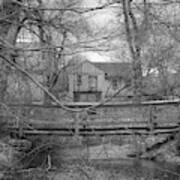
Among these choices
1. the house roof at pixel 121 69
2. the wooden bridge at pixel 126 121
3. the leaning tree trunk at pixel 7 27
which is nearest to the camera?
the leaning tree trunk at pixel 7 27

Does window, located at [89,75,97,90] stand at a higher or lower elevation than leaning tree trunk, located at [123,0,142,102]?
higher

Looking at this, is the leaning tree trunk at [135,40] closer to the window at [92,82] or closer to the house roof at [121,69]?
the house roof at [121,69]

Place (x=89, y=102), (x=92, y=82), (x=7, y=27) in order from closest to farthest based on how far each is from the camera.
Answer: (x=7, y=27) → (x=89, y=102) → (x=92, y=82)

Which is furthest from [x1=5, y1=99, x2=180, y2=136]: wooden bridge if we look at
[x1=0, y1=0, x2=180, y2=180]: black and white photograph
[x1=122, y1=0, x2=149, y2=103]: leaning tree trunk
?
[x1=122, y1=0, x2=149, y2=103]: leaning tree trunk

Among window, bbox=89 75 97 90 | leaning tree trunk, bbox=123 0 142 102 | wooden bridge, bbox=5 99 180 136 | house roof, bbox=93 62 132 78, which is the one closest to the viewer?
leaning tree trunk, bbox=123 0 142 102

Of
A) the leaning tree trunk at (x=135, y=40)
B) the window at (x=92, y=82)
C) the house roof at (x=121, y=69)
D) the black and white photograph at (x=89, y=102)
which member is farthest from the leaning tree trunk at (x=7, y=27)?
the window at (x=92, y=82)

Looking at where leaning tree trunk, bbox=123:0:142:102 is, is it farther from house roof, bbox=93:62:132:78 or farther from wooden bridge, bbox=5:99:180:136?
wooden bridge, bbox=5:99:180:136

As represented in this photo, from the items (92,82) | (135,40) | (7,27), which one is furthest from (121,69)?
(92,82)

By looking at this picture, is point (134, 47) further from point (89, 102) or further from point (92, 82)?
point (92, 82)

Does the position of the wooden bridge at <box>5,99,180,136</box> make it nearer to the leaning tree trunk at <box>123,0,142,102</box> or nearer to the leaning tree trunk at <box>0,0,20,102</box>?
the leaning tree trunk at <box>0,0,20,102</box>

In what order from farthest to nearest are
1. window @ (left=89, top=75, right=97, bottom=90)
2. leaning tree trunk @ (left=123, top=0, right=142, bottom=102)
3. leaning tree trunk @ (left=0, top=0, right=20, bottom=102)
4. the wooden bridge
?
window @ (left=89, top=75, right=97, bottom=90), the wooden bridge, leaning tree trunk @ (left=123, top=0, right=142, bottom=102), leaning tree trunk @ (left=0, top=0, right=20, bottom=102)

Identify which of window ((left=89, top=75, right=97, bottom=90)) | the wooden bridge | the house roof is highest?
window ((left=89, top=75, right=97, bottom=90))

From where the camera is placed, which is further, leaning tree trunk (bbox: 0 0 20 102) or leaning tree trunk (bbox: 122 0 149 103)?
leaning tree trunk (bbox: 122 0 149 103)

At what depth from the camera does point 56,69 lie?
4.87 m
